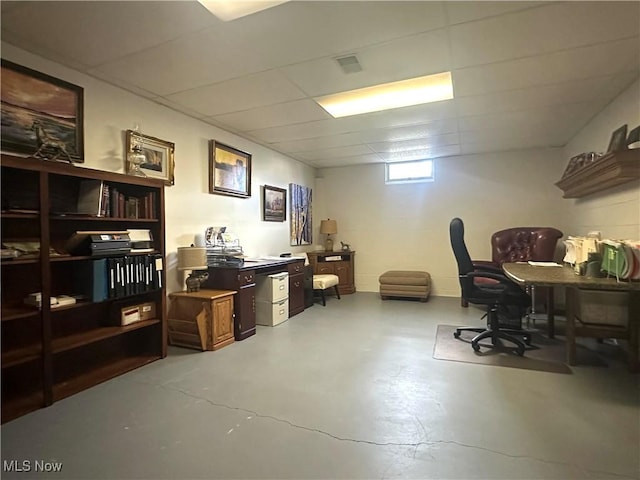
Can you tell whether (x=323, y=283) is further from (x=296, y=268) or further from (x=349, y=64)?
(x=349, y=64)

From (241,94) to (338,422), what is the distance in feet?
9.87

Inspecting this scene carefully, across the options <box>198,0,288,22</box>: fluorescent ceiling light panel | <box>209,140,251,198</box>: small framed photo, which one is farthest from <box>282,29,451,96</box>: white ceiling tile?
<box>209,140,251,198</box>: small framed photo

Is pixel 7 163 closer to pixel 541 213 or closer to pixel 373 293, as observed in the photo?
pixel 373 293

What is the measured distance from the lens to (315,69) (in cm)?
283

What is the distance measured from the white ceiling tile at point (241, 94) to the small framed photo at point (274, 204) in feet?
5.74

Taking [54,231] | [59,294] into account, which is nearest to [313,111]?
[54,231]

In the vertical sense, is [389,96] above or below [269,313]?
above

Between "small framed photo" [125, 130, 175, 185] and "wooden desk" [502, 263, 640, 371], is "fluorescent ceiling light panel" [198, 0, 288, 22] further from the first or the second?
"wooden desk" [502, 263, 640, 371]

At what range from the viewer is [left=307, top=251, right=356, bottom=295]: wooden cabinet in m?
6.34

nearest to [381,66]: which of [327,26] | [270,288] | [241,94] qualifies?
[327,26]

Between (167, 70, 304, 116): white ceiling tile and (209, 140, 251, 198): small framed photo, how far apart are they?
24.5 inches

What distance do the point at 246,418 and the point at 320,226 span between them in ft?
16.9

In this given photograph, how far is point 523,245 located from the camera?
17.1 feet

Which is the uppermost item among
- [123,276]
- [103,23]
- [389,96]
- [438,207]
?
[389,96]
